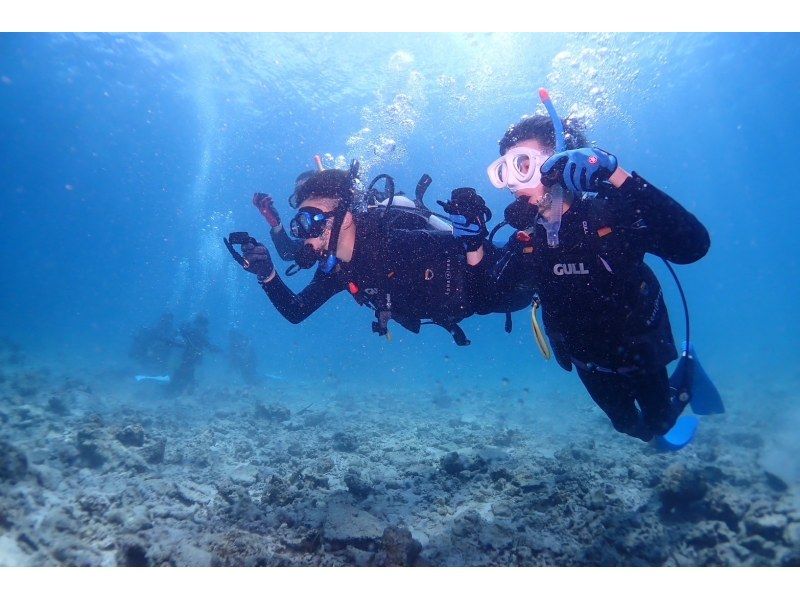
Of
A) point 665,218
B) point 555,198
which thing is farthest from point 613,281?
point 555,198

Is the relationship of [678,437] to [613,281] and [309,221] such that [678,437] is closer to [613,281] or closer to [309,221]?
[613,281]

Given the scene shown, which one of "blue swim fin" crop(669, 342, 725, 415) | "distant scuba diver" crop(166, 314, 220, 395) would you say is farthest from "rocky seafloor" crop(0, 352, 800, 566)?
"distant scuba diver" crop(166, 314, 220, 395)

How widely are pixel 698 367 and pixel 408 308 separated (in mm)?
4179

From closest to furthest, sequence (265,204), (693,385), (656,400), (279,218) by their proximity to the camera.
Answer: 1. (656,400)
2. (693,385)
3. (265,204)
4. (279,218)

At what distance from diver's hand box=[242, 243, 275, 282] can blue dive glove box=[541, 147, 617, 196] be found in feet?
11.7

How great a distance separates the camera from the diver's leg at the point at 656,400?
14.3ft

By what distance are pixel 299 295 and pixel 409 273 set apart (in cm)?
186

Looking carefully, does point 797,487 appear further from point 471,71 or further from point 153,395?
point 471,71

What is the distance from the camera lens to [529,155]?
3.70m

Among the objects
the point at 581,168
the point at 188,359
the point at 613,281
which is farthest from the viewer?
the point at 188,359

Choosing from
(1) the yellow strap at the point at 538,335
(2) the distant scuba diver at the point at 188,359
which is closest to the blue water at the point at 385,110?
(2) the distant scuba diver at the point at 188,359

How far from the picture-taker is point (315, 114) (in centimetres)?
3625

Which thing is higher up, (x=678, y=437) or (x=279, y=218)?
(x=279, y=218)

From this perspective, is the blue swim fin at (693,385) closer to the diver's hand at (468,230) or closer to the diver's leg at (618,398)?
the diver's leg at (618,398)
